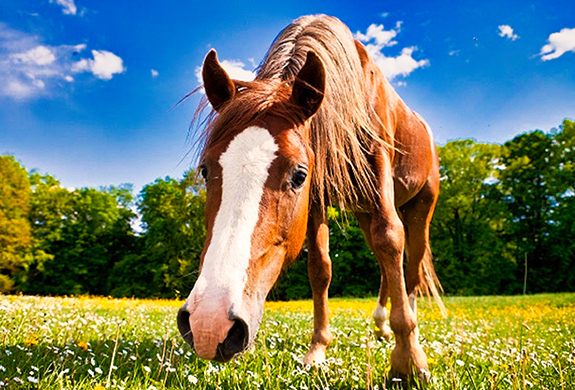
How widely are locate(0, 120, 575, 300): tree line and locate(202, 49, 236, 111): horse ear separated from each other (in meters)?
28.7

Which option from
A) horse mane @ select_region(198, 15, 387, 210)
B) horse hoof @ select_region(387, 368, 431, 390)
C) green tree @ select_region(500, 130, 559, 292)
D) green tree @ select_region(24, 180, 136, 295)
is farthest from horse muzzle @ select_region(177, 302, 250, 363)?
green tree @ select_region(24, 180, 136, 295)

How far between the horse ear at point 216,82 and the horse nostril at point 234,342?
1.59 meters

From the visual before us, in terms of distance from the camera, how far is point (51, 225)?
133 ft

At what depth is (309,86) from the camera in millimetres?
2674

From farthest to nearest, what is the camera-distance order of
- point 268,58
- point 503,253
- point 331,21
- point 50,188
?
point 50,188, point 503,253, point 331,21, point 268,58

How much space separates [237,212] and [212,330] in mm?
632

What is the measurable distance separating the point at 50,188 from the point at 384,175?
161ft

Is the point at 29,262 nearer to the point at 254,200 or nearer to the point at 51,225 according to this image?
the point at 51,225

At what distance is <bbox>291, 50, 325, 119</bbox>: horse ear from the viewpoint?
8.76 ft

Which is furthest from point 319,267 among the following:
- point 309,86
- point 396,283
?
point 309,86

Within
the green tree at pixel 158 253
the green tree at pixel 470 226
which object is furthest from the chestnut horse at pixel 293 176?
the green tree at pixel 470 226

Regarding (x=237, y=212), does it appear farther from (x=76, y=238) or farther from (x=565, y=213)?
(x=76, y=238)

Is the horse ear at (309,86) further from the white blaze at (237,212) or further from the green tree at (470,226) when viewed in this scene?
the green tree at (470,226)

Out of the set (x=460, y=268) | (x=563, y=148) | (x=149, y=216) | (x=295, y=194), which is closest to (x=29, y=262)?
(x=149, y=216)
